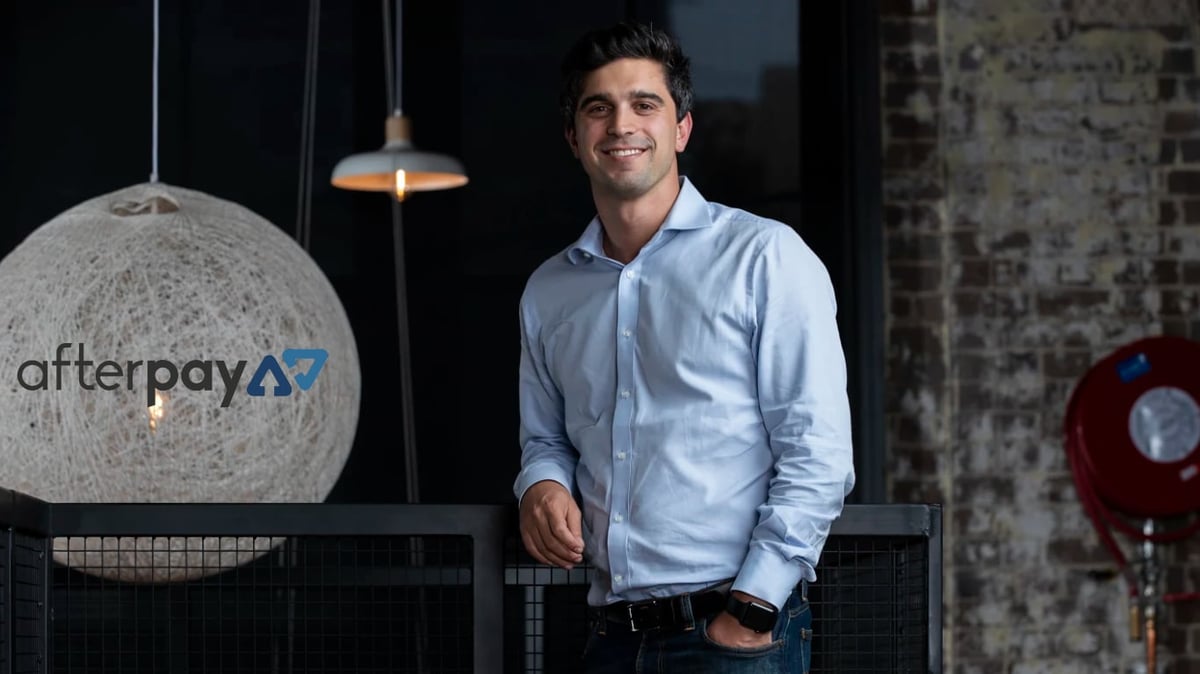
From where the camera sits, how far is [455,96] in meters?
4.26

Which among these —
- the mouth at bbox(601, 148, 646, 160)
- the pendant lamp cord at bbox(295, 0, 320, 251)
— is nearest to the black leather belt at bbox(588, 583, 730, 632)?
the mouth at bbox(601, 148, 646, 160)

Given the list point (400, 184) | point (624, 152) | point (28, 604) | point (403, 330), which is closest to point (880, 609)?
point (624, 152)

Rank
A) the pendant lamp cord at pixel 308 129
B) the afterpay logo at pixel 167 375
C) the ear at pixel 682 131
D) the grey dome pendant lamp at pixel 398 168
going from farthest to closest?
the pendant lamp cord at pixel 308 129 < the grey dome pendant lamp at pixel 398 168 < the afterpay logo at pixel 167 375 < the ear at pixel 682 131

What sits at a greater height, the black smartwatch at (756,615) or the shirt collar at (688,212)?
the shirt collar at (688,212)

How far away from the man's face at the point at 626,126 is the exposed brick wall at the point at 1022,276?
8.47 feet

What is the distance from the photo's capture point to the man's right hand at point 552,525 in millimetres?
1967

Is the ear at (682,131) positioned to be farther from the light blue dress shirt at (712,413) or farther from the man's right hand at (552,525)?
the man's right hand at (552,525)

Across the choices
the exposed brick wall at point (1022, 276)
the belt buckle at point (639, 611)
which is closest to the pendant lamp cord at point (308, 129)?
the exposed brick wall at point (1022, 276)

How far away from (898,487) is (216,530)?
2699mm

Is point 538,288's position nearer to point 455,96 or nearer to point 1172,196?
point 455,96

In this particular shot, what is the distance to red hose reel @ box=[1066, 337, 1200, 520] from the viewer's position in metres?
4.41

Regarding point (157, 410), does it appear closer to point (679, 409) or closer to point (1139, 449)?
point (679, 409)

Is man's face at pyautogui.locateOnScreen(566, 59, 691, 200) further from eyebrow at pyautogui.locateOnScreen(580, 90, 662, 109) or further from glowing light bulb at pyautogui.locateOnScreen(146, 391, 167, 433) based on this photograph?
glowing light bulb at pyautogui.locateOnScreen(146, 391, 167, 433)

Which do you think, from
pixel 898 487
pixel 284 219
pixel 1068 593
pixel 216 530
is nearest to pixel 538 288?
pixel 216 530
